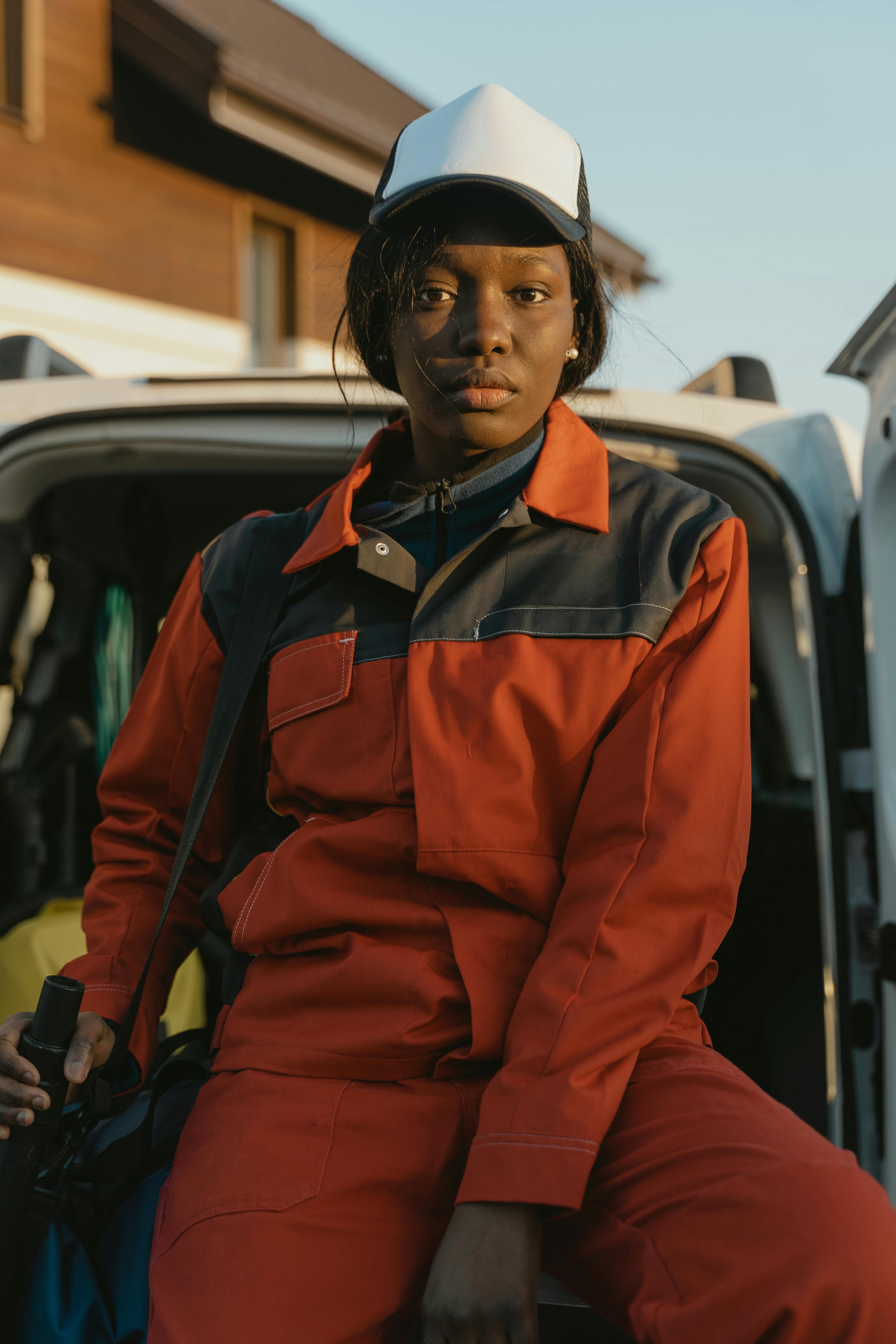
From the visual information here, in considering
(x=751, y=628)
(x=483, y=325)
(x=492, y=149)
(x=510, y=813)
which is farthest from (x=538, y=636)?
(x=751, y=628)

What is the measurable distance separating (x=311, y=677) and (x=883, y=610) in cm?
101

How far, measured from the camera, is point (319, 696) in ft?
5.21

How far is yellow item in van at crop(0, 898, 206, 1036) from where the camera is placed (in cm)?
231

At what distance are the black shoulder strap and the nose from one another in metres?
0.43

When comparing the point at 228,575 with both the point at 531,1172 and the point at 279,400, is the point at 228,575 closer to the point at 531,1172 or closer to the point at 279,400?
the point at 279,400

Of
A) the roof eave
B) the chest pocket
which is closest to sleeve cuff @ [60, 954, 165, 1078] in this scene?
the chest pocket

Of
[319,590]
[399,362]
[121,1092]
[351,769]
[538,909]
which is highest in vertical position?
[399,362]

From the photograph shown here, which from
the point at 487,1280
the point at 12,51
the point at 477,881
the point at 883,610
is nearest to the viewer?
the point at 487,1280

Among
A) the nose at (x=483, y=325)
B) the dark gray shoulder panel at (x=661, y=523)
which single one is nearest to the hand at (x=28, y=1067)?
the dark gray shoulder panel at (x=661, y=523)

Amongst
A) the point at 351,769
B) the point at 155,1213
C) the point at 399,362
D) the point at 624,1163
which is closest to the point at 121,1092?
the point at 155,1213

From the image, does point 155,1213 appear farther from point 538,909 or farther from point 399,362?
point 399,362

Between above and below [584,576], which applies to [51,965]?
below

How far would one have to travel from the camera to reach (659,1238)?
3.80 ft

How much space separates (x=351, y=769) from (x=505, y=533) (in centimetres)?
39
